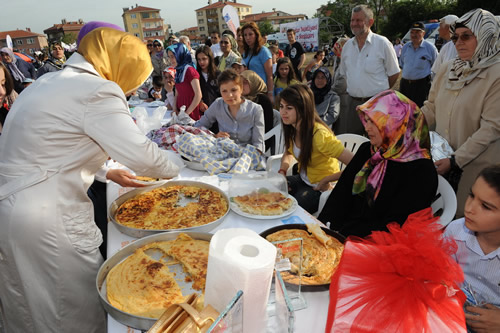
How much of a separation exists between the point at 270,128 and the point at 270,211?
2.68 metres

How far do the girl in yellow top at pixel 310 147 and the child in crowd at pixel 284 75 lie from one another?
286cm

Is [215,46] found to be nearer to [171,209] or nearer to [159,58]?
[159,58]

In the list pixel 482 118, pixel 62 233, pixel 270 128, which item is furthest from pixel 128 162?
pixel 270 128

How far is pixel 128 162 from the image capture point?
1.54 m

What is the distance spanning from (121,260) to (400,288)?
118cm

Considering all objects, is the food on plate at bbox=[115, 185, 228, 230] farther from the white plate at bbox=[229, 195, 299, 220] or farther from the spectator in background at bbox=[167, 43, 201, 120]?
the spectator in background at bbox=[167, 43, 201, 120]

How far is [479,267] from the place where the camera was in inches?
59.9

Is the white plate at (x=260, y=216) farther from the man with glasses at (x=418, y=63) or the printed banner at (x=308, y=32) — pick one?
the printed banner at (x=308, y=32)

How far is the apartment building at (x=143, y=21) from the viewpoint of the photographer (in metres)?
75.0

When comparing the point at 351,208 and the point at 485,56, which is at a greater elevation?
the point at 485,56

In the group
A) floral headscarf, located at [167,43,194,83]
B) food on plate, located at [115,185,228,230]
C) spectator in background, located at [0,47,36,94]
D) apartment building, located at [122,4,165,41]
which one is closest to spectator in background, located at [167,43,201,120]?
floral headscarf, located at [167,43,194,83]

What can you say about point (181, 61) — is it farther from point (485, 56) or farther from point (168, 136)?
point (485, 56)

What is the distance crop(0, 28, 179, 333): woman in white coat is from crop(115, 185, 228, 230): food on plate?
254mm

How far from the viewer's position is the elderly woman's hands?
1260 mm
